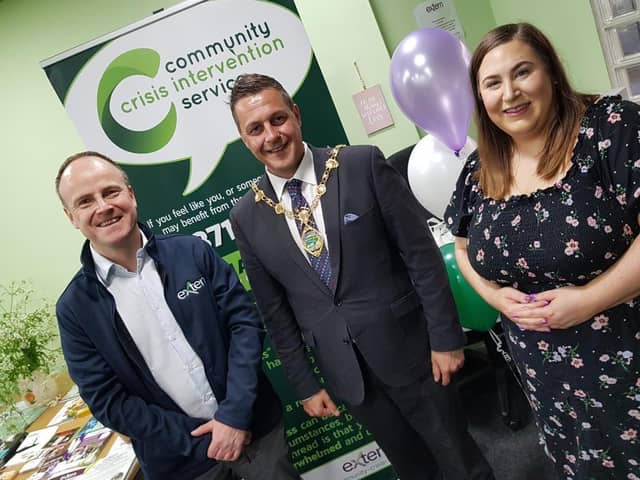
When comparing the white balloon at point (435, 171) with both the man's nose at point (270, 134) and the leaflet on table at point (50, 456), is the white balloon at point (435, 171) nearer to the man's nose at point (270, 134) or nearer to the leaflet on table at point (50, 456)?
the man's nose at point (270, 134)

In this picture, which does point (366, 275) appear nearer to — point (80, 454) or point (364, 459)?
point (364, 459)

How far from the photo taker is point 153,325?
4.38ft

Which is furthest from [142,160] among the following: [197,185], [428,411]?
[428,411]

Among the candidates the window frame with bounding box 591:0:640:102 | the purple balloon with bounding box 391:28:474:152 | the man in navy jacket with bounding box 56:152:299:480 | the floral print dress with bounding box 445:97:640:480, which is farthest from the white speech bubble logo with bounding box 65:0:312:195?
the window frame with bounding box 591:0:640:102

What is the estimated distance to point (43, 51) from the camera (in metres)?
2.56

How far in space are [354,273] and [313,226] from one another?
0.20 meters

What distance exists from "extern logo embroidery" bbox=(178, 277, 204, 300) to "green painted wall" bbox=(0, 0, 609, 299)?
1.73 m

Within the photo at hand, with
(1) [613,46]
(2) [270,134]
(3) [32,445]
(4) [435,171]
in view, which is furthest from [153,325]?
(1) [613,46]

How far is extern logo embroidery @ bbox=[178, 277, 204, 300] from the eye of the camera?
4.44ft

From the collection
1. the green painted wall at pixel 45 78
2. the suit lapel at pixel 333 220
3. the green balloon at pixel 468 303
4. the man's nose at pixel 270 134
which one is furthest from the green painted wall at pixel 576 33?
the man's nose at pixel 270 134

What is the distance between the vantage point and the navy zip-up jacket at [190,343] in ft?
4.24

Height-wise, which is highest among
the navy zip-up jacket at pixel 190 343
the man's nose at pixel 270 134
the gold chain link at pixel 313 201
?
the man's nose at pixel 270 134

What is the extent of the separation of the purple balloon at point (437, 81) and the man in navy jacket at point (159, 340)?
3.91 ft

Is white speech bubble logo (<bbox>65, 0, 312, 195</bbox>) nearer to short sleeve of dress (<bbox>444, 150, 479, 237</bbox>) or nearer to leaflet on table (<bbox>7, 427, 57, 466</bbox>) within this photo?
short sleeve of dress (<bbox>444, 150, 479, 237</bbox>)
